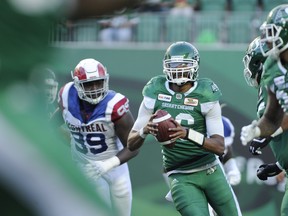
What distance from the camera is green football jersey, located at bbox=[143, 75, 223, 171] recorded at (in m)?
5.19

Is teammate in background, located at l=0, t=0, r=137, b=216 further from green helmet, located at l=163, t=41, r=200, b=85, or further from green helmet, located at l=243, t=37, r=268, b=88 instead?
green helmet, located at l=243, t=37, r=268, b=88

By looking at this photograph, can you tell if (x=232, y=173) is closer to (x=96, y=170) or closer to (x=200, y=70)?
(x=96, y=170)

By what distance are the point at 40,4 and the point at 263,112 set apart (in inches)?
140

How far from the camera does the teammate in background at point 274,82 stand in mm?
4492

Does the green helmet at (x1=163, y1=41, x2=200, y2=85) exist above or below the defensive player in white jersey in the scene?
above

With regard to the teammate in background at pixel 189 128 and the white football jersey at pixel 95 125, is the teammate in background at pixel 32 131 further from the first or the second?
the white football jersey at pixel 95 125

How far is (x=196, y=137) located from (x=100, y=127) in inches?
48.0

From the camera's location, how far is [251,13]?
362 inches

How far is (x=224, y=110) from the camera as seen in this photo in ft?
28.7

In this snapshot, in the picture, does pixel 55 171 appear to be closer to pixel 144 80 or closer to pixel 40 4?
pixel 40 4

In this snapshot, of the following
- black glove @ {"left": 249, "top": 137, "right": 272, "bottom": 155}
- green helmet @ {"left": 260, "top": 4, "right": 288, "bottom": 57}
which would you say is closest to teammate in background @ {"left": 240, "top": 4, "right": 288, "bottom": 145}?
green helmet @ {"left": 260, "top": 4, "right": 288, "bottom": 57}

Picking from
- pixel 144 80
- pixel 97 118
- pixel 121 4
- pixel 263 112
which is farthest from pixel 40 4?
pixel 144 80

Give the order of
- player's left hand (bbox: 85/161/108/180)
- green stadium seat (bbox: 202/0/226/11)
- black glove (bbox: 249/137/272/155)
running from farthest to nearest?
green stadium seat (bbox: 202/0/226/11)
player's left hand (bbox: 85/161/108/180)
black glove (bbox: 249/137/272/155)

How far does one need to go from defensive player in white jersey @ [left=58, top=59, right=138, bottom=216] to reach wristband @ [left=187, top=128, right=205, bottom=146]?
0.91 meters
